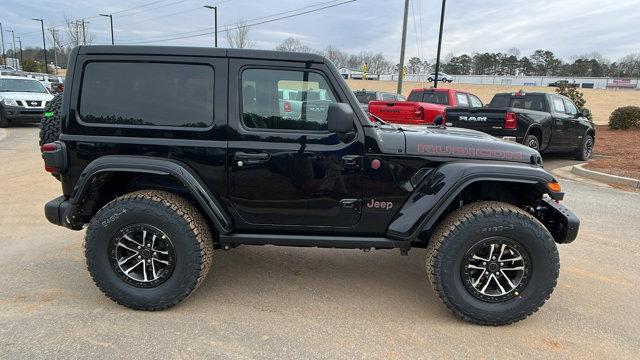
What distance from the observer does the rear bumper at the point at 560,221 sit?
325 cm

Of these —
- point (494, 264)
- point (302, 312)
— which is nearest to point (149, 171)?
point (302, 312)

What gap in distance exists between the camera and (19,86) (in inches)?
601

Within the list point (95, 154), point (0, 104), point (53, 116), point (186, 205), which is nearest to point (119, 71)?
point (95, 154)

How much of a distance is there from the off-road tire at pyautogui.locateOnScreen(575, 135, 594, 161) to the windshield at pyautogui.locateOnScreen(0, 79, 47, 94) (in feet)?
56.8

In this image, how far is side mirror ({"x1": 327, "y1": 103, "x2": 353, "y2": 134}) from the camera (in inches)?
115

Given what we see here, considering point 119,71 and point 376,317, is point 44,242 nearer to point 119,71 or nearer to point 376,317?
point 119,71

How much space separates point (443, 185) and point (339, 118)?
894 mm

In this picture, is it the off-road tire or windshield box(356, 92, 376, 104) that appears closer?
the off-road tire

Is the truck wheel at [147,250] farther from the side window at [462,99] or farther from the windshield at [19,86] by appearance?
the windshield at [19,86]

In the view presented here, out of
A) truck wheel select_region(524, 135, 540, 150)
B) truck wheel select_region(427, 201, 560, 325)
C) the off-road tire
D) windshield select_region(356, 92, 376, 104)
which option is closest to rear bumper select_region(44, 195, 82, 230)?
truck wheel select_region(427, 201, 560, 325)

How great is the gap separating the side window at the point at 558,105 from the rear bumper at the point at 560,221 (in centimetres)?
811

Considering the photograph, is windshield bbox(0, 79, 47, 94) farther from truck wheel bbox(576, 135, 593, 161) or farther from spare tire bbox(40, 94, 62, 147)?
truck wheel bbox(576, 135, 593, 161)

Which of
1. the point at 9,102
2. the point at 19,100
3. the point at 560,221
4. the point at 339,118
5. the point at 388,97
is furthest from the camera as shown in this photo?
the point at 388,97

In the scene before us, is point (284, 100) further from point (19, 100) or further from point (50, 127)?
point (19, 100)
